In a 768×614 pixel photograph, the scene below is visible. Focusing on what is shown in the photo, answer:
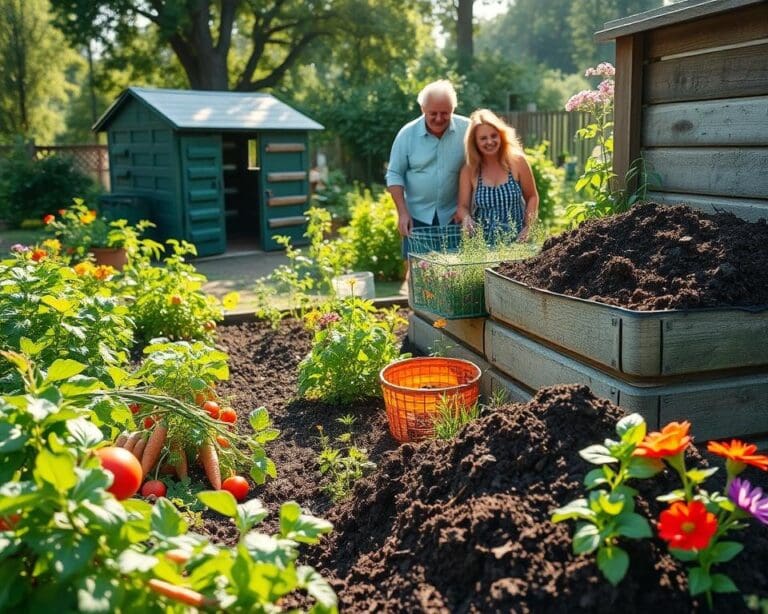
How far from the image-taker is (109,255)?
8602 millimetres

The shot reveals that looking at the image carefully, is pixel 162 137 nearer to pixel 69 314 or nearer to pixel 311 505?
pixel 69 314

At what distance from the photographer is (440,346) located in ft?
15.2

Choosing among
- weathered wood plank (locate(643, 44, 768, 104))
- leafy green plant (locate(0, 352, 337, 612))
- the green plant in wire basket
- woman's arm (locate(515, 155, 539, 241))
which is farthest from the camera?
woman's arm (locate(515, 155, 539, 241))

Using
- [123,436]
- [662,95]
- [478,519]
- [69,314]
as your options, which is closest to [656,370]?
[478,519]

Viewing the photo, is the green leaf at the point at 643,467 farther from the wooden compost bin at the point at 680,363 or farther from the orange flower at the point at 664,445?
the wooden compost bin at the point at 680,363

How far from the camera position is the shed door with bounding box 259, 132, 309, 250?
11.3 meters

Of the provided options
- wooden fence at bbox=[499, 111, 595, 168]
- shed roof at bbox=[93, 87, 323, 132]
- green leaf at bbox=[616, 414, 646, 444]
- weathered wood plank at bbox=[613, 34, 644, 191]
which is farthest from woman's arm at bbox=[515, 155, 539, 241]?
wooden fence at bbox=[499, 111, 595, 168]

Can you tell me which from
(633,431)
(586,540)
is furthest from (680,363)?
(586,540)

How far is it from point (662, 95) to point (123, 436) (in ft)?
9.83

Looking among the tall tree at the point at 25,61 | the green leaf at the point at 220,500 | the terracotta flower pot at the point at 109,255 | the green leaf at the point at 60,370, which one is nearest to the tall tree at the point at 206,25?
the tall tree at the point at 25,61

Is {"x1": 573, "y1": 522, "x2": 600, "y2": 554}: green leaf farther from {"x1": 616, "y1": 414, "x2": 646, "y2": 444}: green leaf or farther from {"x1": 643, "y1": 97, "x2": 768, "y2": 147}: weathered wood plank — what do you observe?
{"x1": 643, "y1": 97, "x2": 768, "y2": 147}: weathered wood plank

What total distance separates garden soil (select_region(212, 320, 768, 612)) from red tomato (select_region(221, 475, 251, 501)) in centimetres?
9

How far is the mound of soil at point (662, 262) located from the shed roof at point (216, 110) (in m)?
7.51

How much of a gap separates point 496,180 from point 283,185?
663 cm
